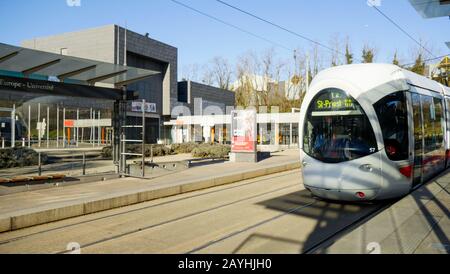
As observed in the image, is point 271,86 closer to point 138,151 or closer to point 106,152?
point 138,151

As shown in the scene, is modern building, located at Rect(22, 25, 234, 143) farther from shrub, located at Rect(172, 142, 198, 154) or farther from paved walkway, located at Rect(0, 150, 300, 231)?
paved walkway, located at Rect(0, 150, 300, 231)

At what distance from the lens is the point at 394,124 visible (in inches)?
318

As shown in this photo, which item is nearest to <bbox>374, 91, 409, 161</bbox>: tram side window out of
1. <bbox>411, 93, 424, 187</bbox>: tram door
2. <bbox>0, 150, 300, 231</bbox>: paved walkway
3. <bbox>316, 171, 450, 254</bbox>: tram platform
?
<bbox>411, 93, 424, 187</bbox>: tram door

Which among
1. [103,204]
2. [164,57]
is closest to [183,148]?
[164,57]

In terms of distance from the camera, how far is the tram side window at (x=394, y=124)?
7883 millimetres

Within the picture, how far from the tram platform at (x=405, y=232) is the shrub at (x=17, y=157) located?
53.3 feet

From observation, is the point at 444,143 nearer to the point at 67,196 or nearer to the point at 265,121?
the point at 67,196

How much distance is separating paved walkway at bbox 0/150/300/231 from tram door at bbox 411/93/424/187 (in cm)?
593

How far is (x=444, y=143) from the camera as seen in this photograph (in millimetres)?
12750

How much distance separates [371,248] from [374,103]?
360cm

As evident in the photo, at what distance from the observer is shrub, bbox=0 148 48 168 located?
688 inches

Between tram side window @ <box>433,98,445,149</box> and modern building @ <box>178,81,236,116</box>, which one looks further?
modern building @ <box>178,81,236,116</box>

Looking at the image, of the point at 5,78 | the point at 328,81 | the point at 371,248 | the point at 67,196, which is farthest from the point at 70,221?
the point at 328,81

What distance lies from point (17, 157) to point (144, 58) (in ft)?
84.0
